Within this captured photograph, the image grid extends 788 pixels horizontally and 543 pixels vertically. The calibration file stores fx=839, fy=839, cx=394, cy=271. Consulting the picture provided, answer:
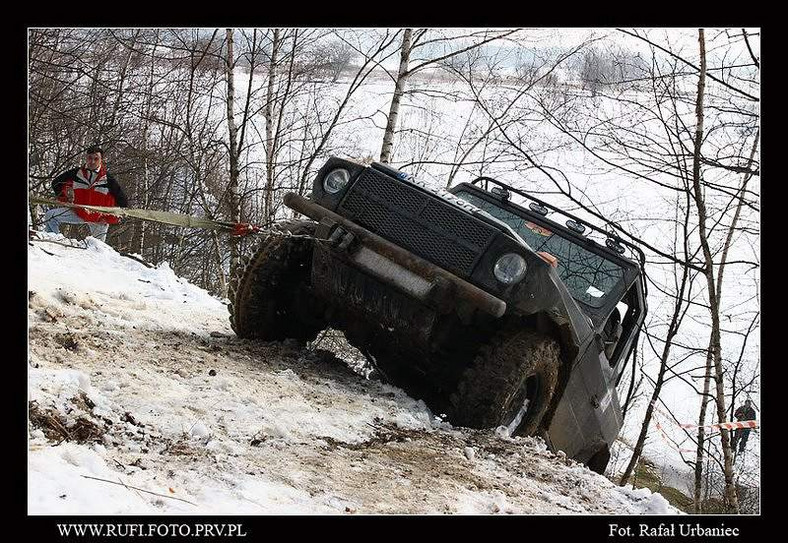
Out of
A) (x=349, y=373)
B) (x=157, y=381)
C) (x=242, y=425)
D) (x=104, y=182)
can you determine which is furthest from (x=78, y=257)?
(x=242, y=425)

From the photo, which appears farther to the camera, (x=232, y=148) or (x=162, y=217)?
(x=232, y=148)

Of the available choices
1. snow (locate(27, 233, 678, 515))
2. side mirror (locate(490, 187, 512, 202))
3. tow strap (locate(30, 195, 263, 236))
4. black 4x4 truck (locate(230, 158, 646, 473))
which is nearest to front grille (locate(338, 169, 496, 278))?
black 4x4 truck (locate(230, 158, 646, 473))

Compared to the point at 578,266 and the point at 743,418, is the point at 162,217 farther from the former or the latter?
the point at 743,418

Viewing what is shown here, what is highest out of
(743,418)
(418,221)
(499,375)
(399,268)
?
(418,221)

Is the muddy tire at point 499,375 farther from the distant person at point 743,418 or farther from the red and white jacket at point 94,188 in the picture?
the distant person at point 743,418

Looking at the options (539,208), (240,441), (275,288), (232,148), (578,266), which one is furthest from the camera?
(232,148)

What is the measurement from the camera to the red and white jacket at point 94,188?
7.20 metres

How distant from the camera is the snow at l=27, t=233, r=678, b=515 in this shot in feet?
9.87

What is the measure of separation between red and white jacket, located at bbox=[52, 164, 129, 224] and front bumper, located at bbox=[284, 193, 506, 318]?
3.02 m

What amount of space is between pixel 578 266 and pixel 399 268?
70.2 inches

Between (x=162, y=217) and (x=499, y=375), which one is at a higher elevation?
(x=162, y=217)

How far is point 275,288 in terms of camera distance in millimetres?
5621

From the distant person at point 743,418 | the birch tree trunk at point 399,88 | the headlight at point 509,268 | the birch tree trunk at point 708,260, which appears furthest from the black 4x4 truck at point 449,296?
the birch tree trunk at point 399,88

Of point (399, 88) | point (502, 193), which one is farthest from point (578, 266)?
point (399, 88)
